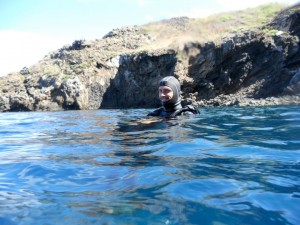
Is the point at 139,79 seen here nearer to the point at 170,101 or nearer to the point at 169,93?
the point at 170,101

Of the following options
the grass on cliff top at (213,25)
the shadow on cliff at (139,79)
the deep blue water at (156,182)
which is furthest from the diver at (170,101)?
the grass on cliff top at (213,25)

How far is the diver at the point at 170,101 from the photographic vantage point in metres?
6.76

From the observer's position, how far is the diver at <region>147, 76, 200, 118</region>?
22.2ft

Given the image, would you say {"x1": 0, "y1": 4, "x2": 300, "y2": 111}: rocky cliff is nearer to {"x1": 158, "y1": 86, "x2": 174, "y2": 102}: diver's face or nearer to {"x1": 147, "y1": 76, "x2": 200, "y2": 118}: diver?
{"x1": 147, "y1": 76, "x2": 200, "y2": 118}: diver

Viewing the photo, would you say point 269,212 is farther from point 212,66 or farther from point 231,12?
point 231,12

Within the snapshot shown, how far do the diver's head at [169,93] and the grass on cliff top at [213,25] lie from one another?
16108 mm

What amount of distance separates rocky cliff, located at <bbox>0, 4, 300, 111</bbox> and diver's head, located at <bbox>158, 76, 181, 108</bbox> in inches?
403

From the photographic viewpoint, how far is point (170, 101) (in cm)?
A: 695

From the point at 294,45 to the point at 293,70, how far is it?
162 centimetres

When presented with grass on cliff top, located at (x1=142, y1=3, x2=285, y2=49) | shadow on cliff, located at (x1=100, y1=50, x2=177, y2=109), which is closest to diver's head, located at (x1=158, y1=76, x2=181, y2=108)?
shadow on cliff, located at (x1=100, y1=50, x2=177, y2=109)

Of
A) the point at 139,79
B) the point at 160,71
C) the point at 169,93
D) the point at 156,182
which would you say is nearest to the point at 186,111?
the point at 169,93

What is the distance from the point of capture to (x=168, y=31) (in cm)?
2611

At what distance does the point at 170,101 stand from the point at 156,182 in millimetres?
4596

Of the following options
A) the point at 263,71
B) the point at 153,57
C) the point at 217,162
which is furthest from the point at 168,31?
the point at 217,162
